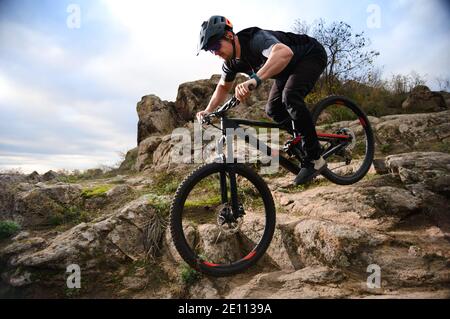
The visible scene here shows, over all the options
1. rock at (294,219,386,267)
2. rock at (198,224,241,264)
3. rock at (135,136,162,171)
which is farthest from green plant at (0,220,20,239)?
rock at (135,136,162,171)

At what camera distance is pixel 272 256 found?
385cm

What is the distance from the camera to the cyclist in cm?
351

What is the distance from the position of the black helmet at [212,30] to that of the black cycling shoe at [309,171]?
6.70ft

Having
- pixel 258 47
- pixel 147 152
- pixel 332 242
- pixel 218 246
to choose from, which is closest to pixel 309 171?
pixel 332 242

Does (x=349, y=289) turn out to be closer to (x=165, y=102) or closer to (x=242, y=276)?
(x=242, y=276)

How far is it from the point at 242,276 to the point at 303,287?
78cm

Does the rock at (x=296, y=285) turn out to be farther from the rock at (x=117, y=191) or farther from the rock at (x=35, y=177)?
the rock at (x=35, y=177)

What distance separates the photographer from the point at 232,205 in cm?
351

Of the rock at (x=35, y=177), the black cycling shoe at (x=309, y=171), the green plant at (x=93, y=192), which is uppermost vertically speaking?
the rock at (x=35, y=177)

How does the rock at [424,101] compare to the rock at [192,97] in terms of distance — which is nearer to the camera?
the rock at [424,101]

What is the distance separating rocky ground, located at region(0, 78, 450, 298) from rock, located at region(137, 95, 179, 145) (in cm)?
775

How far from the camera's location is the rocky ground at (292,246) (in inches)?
129

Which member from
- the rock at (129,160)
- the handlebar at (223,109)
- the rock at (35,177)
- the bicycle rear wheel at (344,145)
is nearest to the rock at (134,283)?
the handlebar at (223,109)
